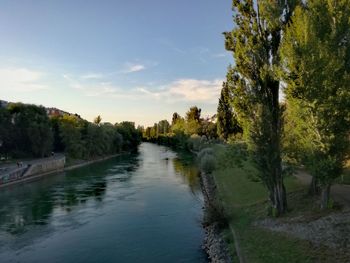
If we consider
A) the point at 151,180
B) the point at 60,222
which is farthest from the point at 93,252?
the point at 151,180

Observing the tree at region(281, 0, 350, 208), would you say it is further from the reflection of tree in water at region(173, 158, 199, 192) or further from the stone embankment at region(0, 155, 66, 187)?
the stone embankment at region(0, 155, 66, 187)

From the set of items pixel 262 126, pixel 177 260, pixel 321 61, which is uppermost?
pixel 321 61

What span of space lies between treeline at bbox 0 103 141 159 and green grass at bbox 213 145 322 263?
49.2 meters

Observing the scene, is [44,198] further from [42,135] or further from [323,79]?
[42,135]

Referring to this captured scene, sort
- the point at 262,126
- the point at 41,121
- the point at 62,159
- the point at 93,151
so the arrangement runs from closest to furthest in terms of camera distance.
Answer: the point at 262,126
the point at 62,159
the point at 41,121
the point at 93,151

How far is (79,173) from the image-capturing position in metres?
64.9

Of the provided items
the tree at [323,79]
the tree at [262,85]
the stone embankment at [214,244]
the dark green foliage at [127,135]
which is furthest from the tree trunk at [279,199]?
the dark green foliage at [127,135]

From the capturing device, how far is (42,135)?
249 feet

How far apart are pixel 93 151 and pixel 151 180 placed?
136ft

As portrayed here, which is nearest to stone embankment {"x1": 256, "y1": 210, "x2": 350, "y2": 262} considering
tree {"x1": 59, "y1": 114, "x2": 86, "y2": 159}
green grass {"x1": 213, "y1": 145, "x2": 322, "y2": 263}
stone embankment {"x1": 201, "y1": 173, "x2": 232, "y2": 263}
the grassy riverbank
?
the grassy riverbank

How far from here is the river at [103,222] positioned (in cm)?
2280

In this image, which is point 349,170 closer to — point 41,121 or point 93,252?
point 93,252

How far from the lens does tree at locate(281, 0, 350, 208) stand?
1872 centimetres

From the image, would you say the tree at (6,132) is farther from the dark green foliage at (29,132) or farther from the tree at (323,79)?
the tree at (323,79)
